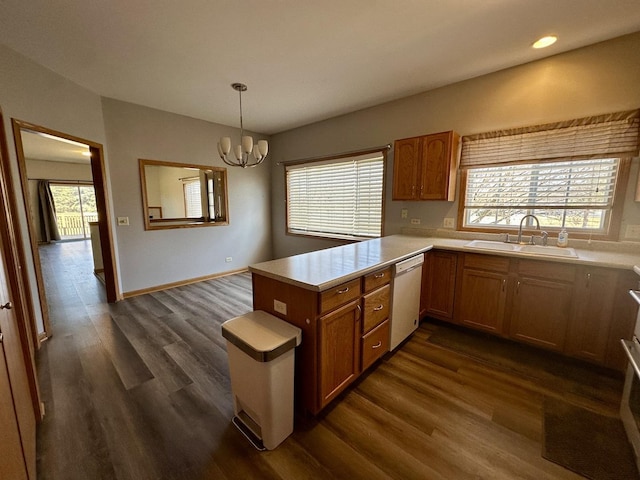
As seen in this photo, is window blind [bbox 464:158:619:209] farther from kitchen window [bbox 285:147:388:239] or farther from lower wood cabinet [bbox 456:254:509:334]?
kitchen window [bbox 285:147:388:239]

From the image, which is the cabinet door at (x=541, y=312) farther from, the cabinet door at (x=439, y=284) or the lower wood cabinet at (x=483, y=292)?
the cabinet door at (x=439, y=284)

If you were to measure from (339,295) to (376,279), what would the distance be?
0.45m

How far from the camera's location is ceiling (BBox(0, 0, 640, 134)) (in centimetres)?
182

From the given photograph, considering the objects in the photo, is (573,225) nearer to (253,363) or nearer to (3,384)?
(253,363)

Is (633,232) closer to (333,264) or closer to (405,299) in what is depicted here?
(405,299)

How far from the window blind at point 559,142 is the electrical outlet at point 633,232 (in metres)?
0.61

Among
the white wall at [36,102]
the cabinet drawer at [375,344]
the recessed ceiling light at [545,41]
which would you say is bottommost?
the cabinet drawer at [375,344]

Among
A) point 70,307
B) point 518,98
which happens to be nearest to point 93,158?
point 70,307

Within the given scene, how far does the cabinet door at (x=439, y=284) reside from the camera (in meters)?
2.68

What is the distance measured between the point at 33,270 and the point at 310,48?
3.39 m

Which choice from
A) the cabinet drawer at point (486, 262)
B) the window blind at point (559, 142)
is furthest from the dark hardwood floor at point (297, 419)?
the window blind at point (559, 142)

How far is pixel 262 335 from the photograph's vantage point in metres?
1.46

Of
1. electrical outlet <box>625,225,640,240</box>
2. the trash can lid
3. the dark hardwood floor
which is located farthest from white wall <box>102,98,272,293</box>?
electrical outlet <box>625,225,640,240</box>

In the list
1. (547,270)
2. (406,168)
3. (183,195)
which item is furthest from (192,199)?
(547,270)
